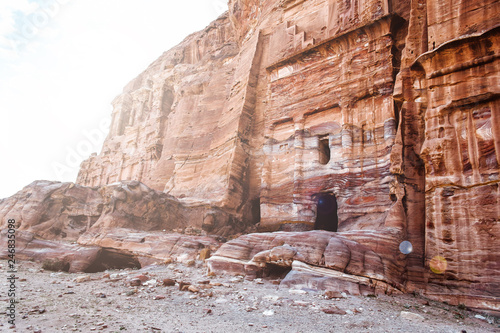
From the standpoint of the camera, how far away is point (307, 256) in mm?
7969

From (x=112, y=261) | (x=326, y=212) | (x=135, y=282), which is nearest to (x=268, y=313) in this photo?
(x=135, y=282)

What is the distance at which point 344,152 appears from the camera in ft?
41.0

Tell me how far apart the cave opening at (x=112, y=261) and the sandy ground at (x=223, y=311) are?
4512 millimetres

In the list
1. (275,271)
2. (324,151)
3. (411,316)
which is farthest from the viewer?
(324,151)

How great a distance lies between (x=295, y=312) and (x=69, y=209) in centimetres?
1502

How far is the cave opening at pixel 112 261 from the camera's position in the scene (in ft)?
40.6

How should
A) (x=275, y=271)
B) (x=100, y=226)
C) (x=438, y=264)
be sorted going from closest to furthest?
1. (x=438, y=264)
2. (x=275, y=271)
3. (x=100, y=226)

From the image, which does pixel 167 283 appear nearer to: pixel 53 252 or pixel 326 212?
pixel 53 252

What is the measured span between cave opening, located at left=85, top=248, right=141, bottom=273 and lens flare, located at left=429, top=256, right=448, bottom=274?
10.2m

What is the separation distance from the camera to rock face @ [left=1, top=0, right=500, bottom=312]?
7.38m

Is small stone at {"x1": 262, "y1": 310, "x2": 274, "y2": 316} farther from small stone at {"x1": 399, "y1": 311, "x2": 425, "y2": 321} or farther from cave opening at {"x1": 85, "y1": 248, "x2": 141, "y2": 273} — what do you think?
cave opening at {"x1": 85, "y1": 248, "x2": 141, "y2": 273}

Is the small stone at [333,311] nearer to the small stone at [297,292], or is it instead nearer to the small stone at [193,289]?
the small stone at [297,292]

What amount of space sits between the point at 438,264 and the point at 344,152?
19.6ft

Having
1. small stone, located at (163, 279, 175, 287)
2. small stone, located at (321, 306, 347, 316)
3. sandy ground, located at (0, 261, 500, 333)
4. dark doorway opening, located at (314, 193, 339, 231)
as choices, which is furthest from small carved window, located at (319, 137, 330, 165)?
small stone, located at (321, 306, 347, 316)
